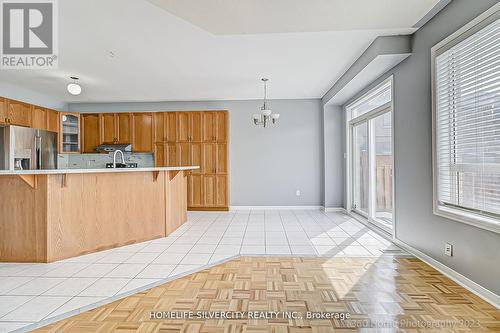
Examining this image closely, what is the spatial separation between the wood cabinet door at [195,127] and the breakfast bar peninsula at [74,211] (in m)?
2.50

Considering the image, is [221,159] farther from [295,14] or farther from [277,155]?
[295,14]

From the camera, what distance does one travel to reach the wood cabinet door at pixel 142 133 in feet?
20.8

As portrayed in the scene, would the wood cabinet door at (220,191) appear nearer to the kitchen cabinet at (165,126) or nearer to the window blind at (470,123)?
the kitchen cabinet at (165,126)

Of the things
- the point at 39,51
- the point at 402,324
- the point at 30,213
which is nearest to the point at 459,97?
the point at 402,324

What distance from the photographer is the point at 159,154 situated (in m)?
6.33

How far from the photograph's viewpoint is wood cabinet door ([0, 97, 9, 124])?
15.5 ft

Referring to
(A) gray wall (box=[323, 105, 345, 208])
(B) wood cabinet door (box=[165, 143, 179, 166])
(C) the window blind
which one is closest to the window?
(C) the window blind

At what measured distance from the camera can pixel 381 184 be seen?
4.39 meters

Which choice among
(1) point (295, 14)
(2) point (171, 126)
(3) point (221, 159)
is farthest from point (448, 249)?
(2) point (171, 126)

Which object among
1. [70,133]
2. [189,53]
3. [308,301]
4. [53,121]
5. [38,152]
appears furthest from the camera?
[70,133]

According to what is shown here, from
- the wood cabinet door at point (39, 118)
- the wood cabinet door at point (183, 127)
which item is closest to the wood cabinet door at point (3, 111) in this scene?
the wood cabinet door at point (39, 118)

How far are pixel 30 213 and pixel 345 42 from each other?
4187 mm

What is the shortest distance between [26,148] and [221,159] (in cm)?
385

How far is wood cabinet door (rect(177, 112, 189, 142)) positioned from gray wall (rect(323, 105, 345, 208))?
320 cm
